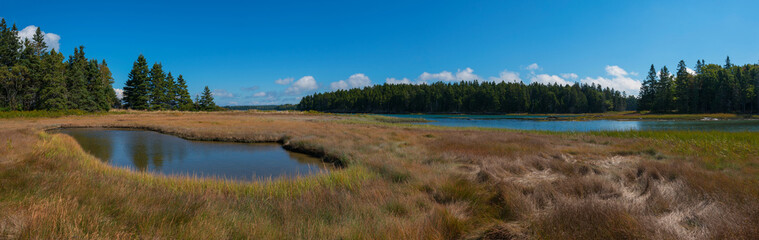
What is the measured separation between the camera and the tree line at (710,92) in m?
73.4

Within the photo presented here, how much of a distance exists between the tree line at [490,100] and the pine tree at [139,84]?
9904 centimetres

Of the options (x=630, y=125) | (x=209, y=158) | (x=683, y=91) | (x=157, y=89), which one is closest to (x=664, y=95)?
(x=683, y=91)

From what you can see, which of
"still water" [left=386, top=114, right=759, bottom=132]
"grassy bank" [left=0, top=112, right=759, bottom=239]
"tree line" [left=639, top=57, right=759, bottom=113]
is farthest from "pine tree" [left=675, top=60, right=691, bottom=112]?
"grassy bank" [left=0, top=112, right=759, bottom=239]

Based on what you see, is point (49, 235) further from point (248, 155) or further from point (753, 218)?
point (248, 155)

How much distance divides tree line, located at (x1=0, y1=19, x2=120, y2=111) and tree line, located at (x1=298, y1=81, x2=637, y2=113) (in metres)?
113

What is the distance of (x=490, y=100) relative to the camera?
417 feet

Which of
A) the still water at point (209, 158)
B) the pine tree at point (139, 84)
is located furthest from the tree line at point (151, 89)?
the still water at point (209, 158)

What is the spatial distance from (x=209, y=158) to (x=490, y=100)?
4899 inches

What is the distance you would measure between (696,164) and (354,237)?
10506mm

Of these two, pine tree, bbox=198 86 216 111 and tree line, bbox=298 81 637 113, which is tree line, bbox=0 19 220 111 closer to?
pine tree, bbox=198 86 216 111

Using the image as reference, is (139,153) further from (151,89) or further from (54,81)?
(151,89)

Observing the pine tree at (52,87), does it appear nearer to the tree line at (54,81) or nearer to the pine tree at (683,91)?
the tree line at (54,81)

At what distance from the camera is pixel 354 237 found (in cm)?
385

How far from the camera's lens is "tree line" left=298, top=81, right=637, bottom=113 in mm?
121688
